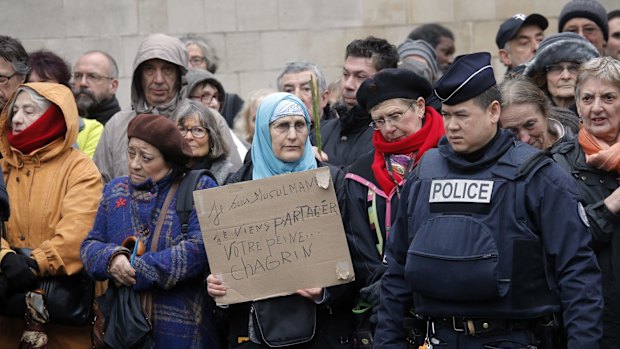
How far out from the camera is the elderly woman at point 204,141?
7.76m

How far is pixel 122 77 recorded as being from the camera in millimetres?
12141

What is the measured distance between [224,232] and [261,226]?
0.21 m

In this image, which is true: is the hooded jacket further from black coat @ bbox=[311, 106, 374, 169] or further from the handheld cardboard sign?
the handheld cardboard sign

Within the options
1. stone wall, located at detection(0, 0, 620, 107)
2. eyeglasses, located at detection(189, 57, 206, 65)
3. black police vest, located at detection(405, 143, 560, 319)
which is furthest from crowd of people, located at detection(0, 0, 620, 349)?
stone wall, located at detection(0, 0, 620, 107)

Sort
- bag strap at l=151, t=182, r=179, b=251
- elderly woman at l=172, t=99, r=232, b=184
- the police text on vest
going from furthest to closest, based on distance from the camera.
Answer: elderly woman at l=172, t=99, r=232, b=184
bag strap at l=151, t=182, r=179, b=251
the police text on vest

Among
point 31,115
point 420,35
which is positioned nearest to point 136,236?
point 31,115

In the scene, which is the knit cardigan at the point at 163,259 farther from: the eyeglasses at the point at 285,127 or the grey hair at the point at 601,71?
the grey hair at the point at 601,71

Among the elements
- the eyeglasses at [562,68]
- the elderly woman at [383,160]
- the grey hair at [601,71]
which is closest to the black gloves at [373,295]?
the elderly woman at [383,160]

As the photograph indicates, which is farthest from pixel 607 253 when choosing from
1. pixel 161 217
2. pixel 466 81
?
pixel 161 217

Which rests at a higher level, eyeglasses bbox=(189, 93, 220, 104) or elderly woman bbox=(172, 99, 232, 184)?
eyeglasses bbox=(189, 93, 220, 104)

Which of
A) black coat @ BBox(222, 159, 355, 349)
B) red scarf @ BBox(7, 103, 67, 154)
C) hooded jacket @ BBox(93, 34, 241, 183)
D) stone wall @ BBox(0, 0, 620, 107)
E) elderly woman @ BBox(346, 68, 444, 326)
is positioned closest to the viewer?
elderly woman @ BBox(346, 68, 444, 326)

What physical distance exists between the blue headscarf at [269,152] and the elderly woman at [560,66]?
171cm

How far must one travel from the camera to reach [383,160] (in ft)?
21.1

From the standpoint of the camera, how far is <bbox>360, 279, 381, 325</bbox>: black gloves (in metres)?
6.10
